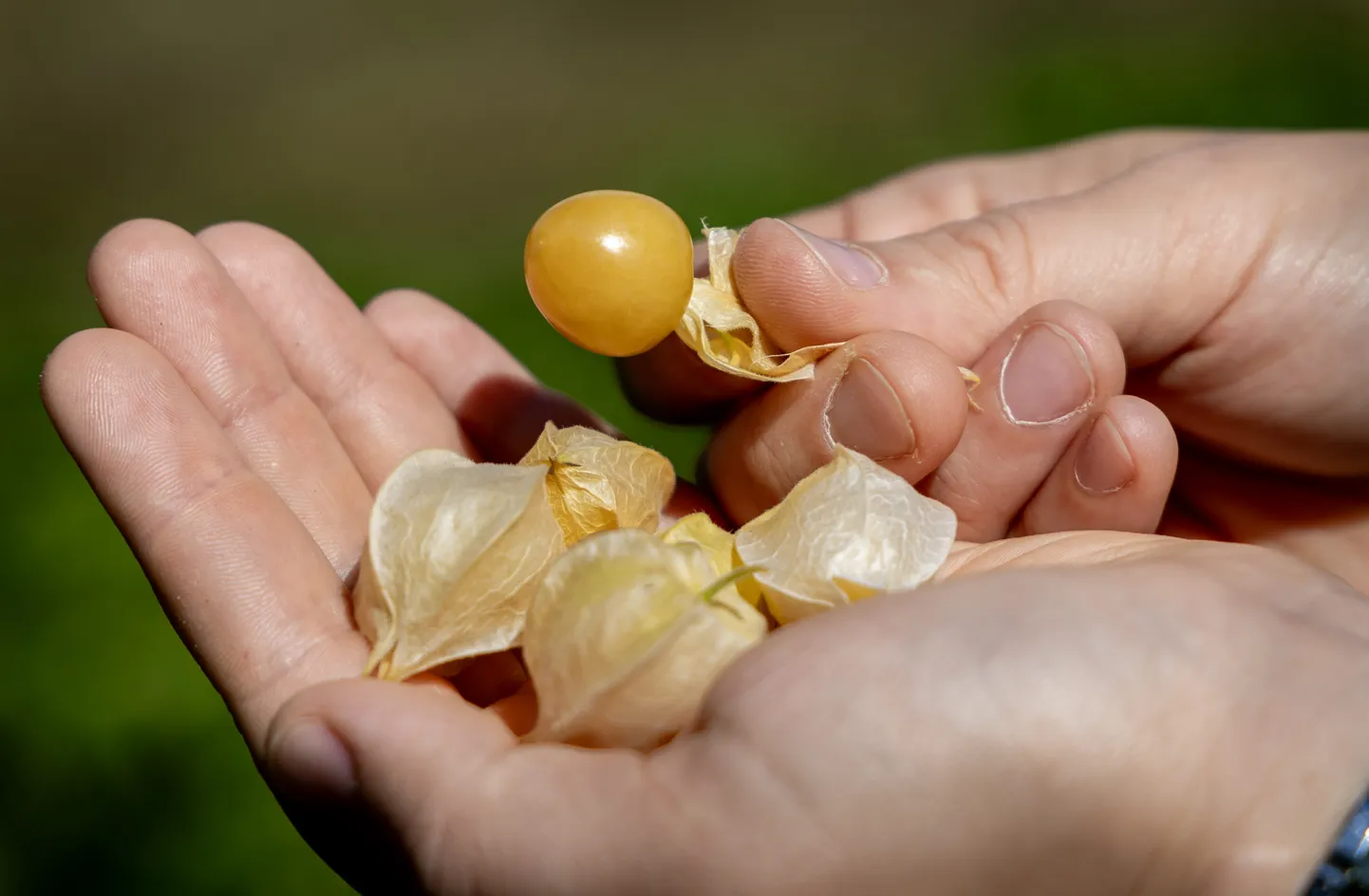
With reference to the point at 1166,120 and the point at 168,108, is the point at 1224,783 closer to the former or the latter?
the point at 1166,120

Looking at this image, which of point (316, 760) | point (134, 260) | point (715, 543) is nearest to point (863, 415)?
point (715, 543)

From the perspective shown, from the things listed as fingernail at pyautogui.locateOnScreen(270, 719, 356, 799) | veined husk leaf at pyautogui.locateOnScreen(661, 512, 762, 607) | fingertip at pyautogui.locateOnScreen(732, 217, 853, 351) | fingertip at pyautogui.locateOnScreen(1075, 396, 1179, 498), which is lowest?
fingernail at pyautogui.locateOnScreen(270, 719, 356, 799)

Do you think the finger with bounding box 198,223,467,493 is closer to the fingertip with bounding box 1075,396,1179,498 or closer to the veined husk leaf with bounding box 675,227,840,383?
the veined husk leaf with bounding box 675,227,840,383

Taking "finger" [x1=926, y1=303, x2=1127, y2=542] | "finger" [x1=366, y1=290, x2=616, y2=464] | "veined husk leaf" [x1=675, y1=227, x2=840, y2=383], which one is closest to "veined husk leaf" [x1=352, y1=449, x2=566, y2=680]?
"veined husk leaf" [x1=675, y1=227, x2=840, y2=383]

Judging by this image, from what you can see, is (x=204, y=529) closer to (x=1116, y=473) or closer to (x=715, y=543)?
(x=715, y=543)

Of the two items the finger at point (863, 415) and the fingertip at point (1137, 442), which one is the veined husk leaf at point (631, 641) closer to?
the finger at point (863, 415)

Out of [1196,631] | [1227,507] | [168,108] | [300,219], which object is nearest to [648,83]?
[300,219]

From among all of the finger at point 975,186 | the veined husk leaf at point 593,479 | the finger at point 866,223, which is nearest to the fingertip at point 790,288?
the finger at point 866,223
